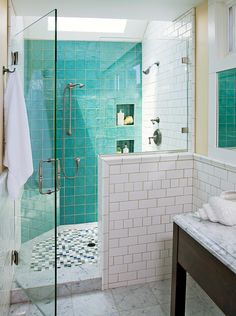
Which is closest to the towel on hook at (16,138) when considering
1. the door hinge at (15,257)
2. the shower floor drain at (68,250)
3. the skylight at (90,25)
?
the shower floor drain at (68,250)

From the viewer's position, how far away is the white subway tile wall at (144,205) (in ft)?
8.45

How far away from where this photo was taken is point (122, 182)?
8.50 feet

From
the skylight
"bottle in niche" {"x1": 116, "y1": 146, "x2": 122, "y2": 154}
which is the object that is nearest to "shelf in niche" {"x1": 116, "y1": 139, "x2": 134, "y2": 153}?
"bottle in niche" {"x1": 116, "y1": 146, "x2": 122, "y2": 154}

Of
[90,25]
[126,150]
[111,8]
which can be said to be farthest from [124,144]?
[90,25]

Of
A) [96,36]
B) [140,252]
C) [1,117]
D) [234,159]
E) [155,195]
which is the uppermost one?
[96,36]

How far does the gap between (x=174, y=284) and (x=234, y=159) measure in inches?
39.4

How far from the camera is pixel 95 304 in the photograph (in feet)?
7.91

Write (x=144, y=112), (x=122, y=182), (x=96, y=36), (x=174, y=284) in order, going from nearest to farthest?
(x=174, y=284) < (x=122, y=182) < (x=144, y=112) < (x=96, y=36)

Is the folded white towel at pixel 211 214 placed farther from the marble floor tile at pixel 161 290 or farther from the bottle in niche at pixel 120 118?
the bottle in niche at pixel 120 118

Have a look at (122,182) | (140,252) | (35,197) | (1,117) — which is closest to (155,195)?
(122,182)

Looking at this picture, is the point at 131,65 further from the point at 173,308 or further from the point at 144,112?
the point at 173,308

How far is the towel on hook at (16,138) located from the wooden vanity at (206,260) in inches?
42.9

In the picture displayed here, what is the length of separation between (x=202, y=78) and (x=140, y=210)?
4.11ft

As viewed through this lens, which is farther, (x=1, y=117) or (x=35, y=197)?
(x=35, y=197)
